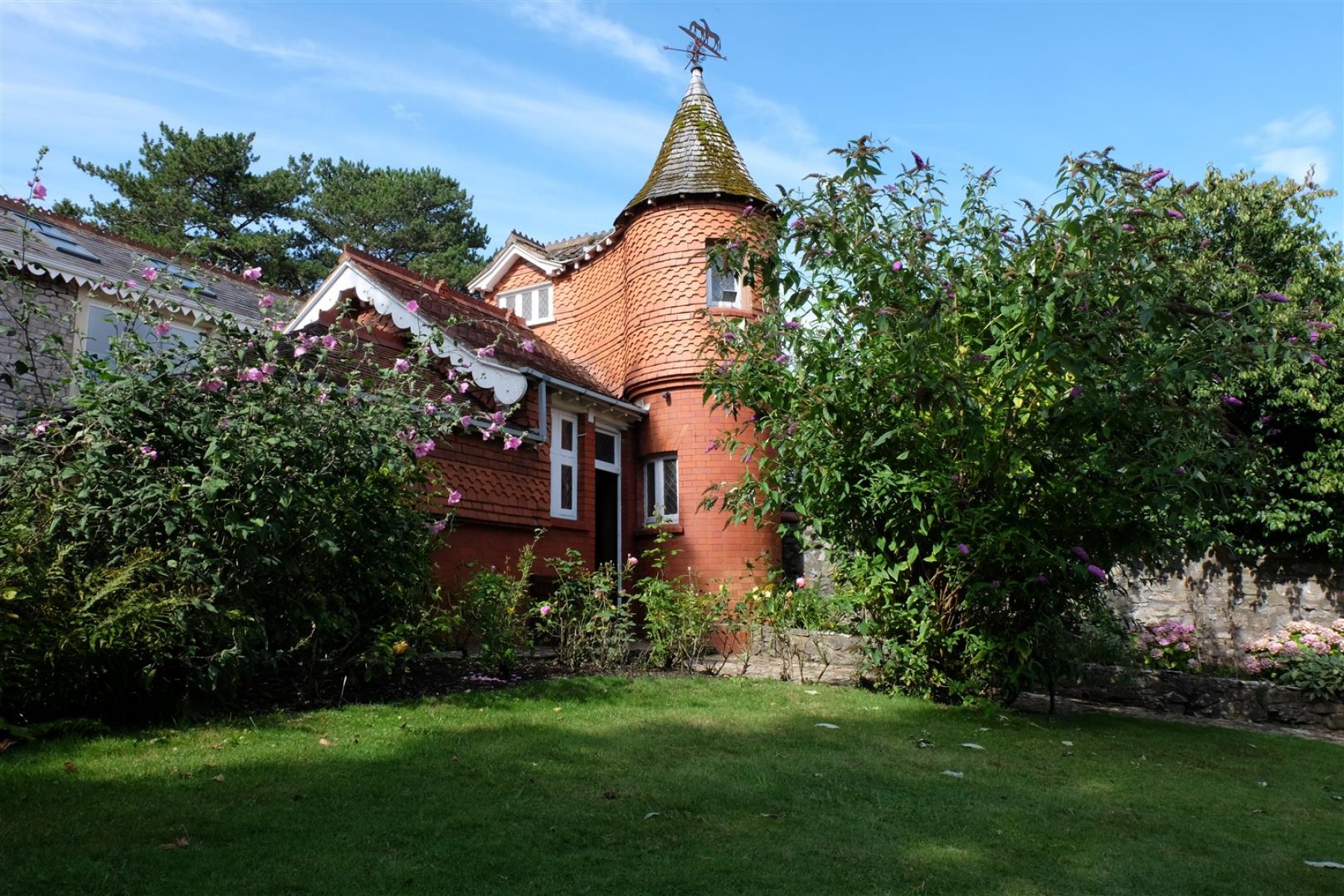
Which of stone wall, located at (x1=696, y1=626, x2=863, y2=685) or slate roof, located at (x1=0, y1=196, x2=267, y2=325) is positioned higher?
slate roof, located at (x1=0, y1=196, x2=267, y2=325)

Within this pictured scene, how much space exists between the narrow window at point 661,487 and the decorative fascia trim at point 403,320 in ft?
11.8

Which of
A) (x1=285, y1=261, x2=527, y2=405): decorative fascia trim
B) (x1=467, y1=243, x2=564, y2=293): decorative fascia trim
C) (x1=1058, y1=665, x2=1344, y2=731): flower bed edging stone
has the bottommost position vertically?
(x1=1058, y1=665, x2=1344, y2=731): flower bed edging stone

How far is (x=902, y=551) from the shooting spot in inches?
350

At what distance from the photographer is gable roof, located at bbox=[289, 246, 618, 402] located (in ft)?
45.3

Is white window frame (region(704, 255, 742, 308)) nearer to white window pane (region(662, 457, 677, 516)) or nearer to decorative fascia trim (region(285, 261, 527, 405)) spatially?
white window pane (region(662, 457, 677, 516))

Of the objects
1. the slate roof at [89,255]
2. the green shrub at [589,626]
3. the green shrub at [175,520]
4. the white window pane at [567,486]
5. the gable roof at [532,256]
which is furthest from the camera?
the gable roof at [532,256]

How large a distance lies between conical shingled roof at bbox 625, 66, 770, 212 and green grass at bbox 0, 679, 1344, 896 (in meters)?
10.5

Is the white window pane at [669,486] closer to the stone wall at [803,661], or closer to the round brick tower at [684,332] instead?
the round brick tower at [684,332]

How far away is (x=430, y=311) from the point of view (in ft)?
47.9

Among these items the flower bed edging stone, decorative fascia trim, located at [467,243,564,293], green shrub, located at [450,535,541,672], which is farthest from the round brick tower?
green shrub, located at [450,535,541,672]

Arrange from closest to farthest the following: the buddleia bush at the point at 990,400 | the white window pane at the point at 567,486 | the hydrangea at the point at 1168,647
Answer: the buddleia bush at the point at 990,400
the hydrangea at the point at 1168,647
the white window pane at the point at 567,486

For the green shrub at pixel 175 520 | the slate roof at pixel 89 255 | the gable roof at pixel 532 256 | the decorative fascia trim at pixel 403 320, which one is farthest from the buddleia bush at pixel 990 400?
the gable roof at pixel 532 256

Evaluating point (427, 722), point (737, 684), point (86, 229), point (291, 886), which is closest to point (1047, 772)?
point (737, 684)

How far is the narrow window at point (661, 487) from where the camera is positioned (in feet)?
52.2
